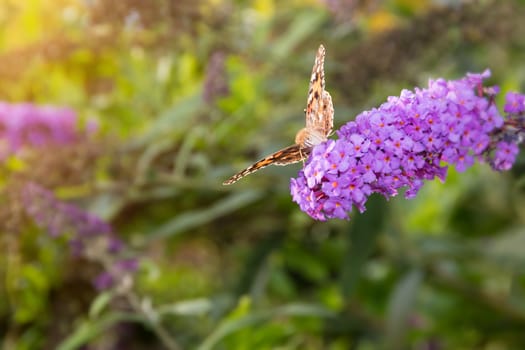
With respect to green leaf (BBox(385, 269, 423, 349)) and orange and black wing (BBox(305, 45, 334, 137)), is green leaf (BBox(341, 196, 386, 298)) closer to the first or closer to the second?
green leaf (BBox(385, 269, 423, 349))

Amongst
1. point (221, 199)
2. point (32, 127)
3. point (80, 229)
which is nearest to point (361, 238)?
point (221, 199)

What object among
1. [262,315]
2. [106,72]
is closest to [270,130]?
[262,315]

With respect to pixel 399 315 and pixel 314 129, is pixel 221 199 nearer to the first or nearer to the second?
pixel 399 315

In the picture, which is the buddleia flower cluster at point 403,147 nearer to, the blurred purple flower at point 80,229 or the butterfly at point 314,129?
the butterfly at point 314,129

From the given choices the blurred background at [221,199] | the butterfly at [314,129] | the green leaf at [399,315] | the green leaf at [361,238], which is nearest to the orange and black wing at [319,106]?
the butterfly at [314,129]

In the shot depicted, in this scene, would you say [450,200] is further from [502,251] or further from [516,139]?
[516,139]
